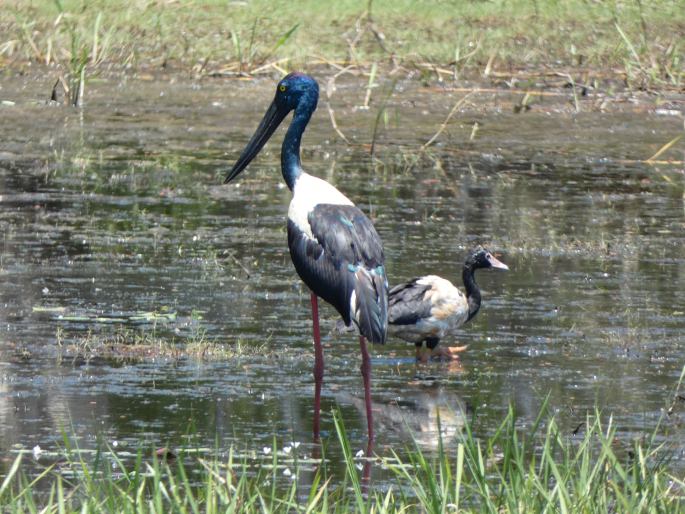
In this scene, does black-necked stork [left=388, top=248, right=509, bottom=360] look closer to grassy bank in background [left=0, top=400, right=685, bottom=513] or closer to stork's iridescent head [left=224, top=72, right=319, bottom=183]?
stork's iridescent head [left=224, top=72, right=319, bottom=183]

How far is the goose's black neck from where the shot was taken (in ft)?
28.6

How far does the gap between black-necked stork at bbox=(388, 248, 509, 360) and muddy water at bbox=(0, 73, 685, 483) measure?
0.15 meters

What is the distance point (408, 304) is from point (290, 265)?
72.7 inches

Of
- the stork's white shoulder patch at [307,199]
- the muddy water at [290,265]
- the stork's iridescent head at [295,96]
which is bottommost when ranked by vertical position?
the muddy water at [290,265]

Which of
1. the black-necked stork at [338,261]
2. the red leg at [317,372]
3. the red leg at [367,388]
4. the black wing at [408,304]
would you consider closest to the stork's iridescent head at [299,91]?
the black-necked stork at [338,261]

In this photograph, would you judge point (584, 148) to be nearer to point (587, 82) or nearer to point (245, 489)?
point (587, 82)

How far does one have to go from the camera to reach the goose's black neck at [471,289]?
8.73 meters

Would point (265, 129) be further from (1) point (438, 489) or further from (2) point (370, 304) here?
(1) point (438, 489)

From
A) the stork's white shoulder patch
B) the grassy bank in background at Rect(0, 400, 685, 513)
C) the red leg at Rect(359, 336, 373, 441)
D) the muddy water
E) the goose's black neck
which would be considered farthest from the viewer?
the goose's black neck

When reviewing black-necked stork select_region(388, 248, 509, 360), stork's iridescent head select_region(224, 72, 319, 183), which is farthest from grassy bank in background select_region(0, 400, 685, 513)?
stork's iridescent head select_region(224, 72, 319, 183)

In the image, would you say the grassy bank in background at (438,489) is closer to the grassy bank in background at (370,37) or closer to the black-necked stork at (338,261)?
the black-necked stork at (338,261)

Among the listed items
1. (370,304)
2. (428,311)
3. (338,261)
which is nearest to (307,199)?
(338,261)

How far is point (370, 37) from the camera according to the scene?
61.5 ft

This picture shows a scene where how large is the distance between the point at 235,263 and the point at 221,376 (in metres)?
2.52
